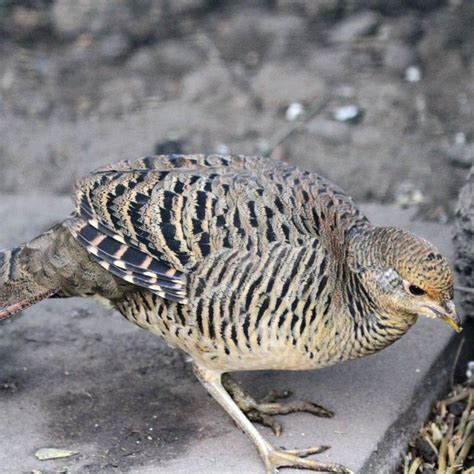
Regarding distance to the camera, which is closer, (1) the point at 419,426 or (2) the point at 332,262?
(2) the point at 332,262

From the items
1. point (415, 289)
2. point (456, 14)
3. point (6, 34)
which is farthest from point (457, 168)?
point (6, 34)

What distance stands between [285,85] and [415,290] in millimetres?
3583

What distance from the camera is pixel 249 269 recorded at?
3.78m

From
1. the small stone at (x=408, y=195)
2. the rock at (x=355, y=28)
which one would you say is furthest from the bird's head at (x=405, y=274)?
the rock at (x=355, y=28)

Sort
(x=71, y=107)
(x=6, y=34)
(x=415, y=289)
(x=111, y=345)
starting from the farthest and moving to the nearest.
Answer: (x=6, y=34)
(x=71, y=107)
(x=111, y=345)
(x=415, y=289)

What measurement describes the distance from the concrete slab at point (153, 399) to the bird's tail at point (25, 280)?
413 mm

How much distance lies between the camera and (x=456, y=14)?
7203 mm

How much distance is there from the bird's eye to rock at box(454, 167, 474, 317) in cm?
92

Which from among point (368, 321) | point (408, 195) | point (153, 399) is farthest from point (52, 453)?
point (408, 195)

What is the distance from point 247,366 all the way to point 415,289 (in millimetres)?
717

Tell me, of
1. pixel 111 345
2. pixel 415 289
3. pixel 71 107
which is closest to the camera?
pixel 415 289

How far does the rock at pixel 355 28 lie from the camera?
7.40 metres

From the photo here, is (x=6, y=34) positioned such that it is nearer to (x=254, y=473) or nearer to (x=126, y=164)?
(x=126, y=164)

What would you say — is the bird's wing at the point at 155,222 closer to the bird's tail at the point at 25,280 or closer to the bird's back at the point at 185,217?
the bird's back at the point at 185,217
